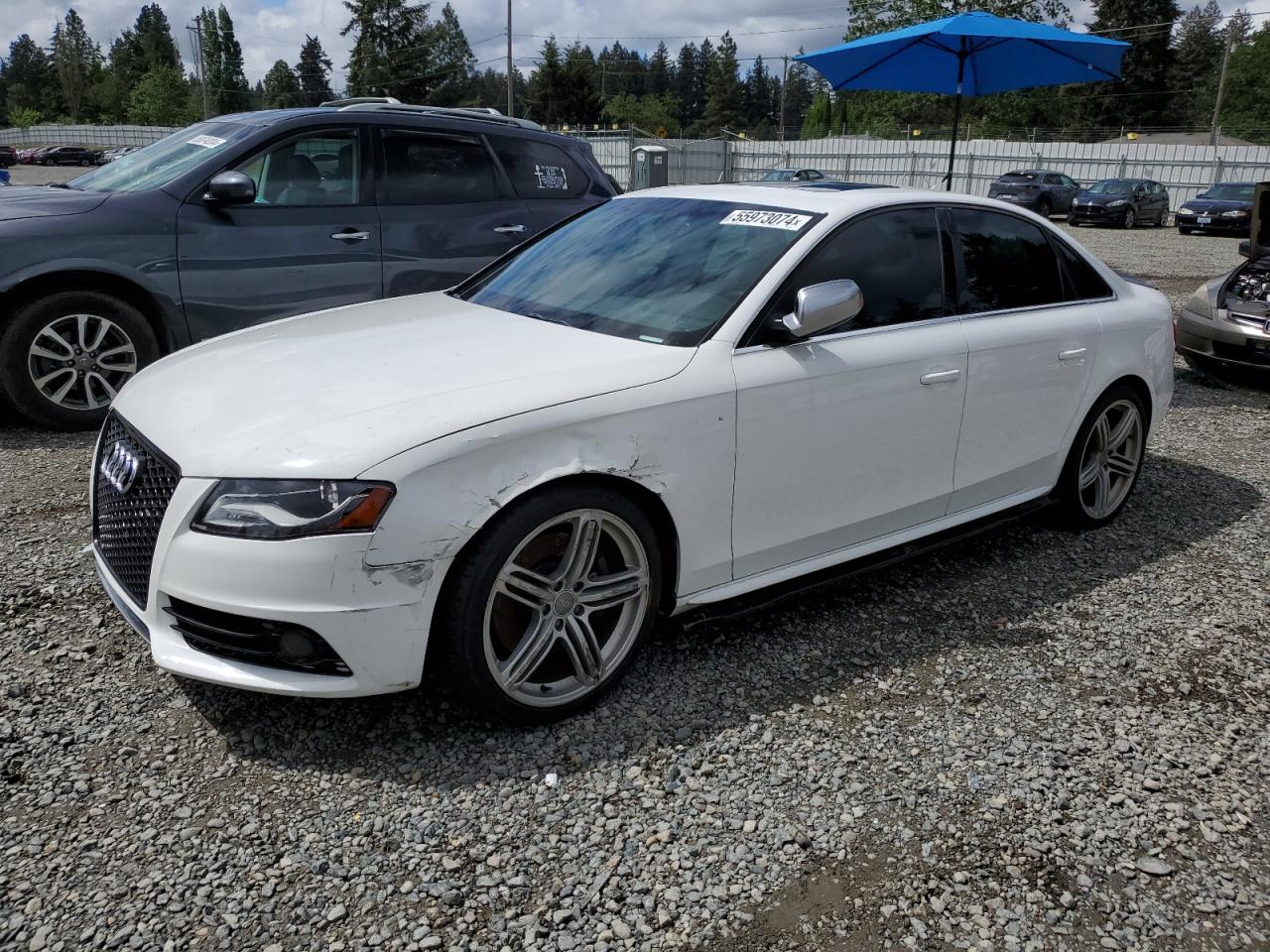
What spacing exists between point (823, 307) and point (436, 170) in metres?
4.10

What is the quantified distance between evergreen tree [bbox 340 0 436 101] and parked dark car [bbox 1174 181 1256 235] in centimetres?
6615

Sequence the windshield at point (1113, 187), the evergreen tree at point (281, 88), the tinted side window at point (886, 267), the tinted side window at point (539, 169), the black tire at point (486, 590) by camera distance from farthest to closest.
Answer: the evergreen tree at point (281, 88) → the windshield at point (1113, 187) → the tinted side window at point (539, 169) → the tinted side window at point (886, 267) → the black tire at point (486, 590)

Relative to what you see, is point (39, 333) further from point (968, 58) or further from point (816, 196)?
point (968, 58)

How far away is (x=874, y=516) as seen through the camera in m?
3.64

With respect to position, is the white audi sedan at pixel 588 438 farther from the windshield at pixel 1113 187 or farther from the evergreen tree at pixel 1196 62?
the evergreen tree at pixel 1196 62

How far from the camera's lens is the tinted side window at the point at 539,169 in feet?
22.3

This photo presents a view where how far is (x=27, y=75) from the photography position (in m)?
128

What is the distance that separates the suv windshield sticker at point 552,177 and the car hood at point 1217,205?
23989 mm

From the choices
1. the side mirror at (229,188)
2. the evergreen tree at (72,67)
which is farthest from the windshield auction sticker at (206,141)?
the evergreen tree at (72,67)

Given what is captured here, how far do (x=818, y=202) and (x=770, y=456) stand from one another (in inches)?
41.8

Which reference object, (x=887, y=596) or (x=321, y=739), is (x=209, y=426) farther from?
(x=887, y=596)

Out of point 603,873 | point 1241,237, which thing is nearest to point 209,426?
point 603,873

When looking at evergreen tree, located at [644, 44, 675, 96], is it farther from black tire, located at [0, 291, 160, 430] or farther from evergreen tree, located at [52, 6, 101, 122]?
black tire, located at [0, 291, 160, 430]

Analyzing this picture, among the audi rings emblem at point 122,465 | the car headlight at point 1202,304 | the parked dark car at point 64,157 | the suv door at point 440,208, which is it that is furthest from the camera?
the parked dark car at point 64,157
